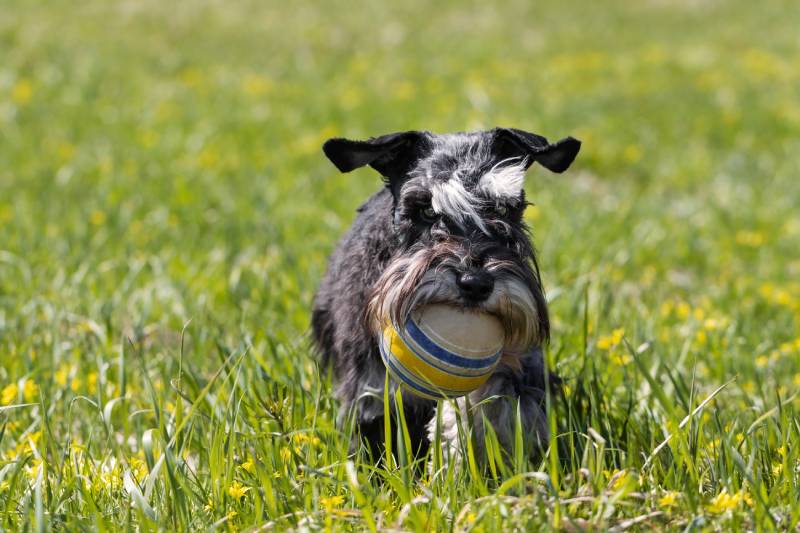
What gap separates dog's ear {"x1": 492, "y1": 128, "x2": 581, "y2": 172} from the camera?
346 cm

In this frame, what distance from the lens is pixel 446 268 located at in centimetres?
296

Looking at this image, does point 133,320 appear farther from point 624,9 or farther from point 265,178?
point 624,9

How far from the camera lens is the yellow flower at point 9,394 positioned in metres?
3.85

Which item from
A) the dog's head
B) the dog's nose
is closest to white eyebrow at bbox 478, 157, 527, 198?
the dog's head

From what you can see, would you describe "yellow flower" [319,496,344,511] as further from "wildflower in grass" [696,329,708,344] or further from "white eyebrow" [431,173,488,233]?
"wildflower in grass" [696,329,708,344]

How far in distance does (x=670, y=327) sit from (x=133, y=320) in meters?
2.98

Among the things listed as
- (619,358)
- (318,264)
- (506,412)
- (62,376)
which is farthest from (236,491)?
(318,264)

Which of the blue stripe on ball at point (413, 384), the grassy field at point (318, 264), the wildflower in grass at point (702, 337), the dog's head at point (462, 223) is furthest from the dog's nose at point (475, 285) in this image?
the wildflower in grass at point (702, 337)

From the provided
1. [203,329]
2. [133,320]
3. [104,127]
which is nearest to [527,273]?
[203,329]

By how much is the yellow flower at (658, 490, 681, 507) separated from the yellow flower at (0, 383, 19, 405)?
104 inches

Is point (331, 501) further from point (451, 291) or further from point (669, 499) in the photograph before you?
point (669, 499)

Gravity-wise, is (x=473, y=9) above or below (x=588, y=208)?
above

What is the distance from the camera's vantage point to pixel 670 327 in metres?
5.21

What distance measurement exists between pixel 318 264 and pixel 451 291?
296 centimetres
